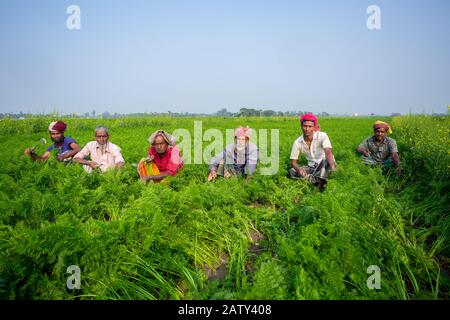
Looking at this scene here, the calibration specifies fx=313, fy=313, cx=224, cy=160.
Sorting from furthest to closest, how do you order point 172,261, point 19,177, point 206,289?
point 19,177 < point 172,261 < point 206,289

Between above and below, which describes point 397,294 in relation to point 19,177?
below

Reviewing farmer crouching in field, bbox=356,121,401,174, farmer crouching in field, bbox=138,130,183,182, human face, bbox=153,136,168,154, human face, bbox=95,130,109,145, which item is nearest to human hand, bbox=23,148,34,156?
human face, bbox=95,130,109,145

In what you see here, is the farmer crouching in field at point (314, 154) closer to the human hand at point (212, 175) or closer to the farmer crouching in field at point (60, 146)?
the human hand at point (212, 175)

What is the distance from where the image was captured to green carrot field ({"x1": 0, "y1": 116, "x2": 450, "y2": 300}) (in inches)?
100

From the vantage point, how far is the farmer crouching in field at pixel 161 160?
561cm

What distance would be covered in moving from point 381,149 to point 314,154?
178 centimetres

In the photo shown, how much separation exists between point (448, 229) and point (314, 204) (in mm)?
1536

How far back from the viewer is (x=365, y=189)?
14.0 feet

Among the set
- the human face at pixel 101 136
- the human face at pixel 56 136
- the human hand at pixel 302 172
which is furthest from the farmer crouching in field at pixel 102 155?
the human hand at pixel 302 172

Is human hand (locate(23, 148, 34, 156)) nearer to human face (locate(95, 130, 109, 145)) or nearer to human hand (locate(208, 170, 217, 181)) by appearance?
human face (locate(95, 130, 109, 145))

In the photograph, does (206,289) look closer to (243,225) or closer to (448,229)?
(243,225)
